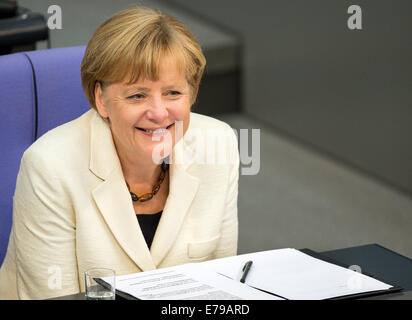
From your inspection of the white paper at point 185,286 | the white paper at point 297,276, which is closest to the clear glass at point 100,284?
the white paper at point 185,286

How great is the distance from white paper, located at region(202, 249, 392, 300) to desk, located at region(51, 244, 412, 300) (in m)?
0.05

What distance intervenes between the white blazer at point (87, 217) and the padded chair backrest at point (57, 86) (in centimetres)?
23

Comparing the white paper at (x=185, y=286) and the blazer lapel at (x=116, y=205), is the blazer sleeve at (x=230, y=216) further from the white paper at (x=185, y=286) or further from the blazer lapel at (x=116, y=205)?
the white paper at (x=185, y=286)

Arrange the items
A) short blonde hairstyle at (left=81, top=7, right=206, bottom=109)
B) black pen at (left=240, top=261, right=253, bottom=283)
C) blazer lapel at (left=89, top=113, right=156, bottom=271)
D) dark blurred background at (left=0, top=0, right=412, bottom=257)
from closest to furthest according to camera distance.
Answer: black pen at (left=240, top=261, right=253, bottom=283) → short blonde hairstyle at (left=81, top=7, right=206, bottom=109) → blazer lapel at (left=89, top=113, right=156, bottom=271) → dark blurred background at (left=0, top=0, right=412, bottom=257)

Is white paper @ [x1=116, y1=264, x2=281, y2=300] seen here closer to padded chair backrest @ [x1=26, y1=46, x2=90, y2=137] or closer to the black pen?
the black pen

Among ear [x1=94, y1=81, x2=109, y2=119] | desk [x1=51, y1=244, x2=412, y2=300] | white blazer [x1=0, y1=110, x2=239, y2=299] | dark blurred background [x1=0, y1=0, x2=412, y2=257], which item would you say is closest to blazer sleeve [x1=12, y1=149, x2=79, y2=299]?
white blazer [x1=0, y1=110, x2=239, y2=299]

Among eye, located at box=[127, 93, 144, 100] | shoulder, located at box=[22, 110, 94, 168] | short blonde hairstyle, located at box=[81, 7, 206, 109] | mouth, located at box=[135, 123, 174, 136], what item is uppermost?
short blonde hairstyle, located at box=[81, 7, 206, 109]

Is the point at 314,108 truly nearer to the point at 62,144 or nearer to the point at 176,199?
the point at 176,199

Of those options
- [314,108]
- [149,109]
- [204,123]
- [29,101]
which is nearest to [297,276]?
[149,109]

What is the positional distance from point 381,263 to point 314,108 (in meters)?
2.75

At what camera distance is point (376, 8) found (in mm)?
3727

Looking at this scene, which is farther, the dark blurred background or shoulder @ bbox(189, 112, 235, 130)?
the dark blurred background

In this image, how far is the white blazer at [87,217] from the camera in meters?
1.78

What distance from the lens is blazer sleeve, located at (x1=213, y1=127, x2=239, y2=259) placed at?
200 centimetres
